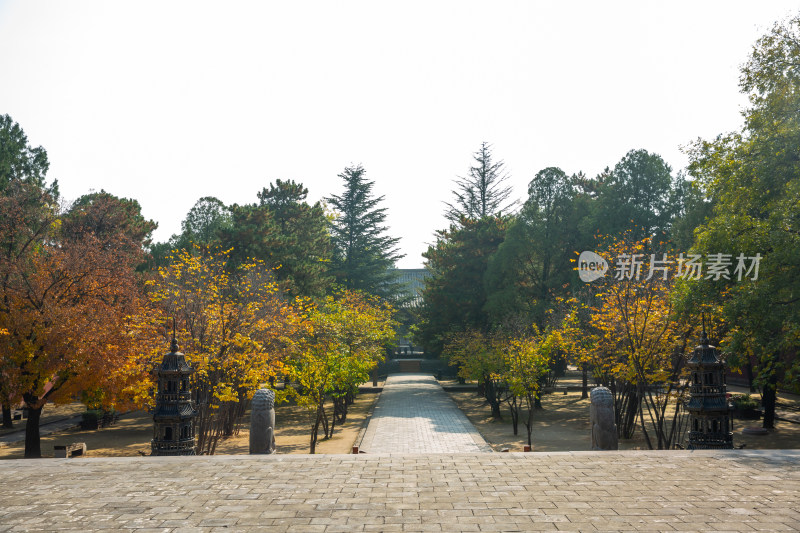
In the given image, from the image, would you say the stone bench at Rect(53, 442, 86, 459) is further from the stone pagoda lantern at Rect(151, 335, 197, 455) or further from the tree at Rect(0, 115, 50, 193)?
the tree at Rect(0, 115, 50, 193)

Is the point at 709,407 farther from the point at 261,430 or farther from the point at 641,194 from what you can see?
the point at 641,194

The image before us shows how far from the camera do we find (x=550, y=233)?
1176 inches

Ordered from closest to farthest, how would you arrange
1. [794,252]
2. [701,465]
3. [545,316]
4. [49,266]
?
[701,465] < [794,252] < [49,266] < [545,316]

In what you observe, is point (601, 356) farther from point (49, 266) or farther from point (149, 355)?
point (49, 266)

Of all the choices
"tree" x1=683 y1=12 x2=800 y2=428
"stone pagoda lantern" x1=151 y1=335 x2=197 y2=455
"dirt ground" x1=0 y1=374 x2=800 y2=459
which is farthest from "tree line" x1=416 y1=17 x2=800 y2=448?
"stone pagoda lantern" x1=151 y1=335 x2=197 y2=455

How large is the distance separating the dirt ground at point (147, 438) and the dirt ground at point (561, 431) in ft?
16.6

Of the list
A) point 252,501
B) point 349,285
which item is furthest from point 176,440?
point 349,285

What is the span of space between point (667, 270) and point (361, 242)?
35.1 m

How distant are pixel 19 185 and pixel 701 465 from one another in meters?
27.7

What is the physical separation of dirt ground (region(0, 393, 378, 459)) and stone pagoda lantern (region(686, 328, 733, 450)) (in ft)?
31.6

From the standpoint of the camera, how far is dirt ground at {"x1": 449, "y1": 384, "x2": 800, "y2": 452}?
54.1 feet

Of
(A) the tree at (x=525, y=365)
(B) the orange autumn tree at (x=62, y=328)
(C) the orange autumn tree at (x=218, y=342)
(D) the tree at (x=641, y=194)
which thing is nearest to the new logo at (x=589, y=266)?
(D) the tree at (x=641, y=194)

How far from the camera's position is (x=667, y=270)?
18.6m

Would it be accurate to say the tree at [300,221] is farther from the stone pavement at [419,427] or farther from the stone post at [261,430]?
the stone post at [261,430]
